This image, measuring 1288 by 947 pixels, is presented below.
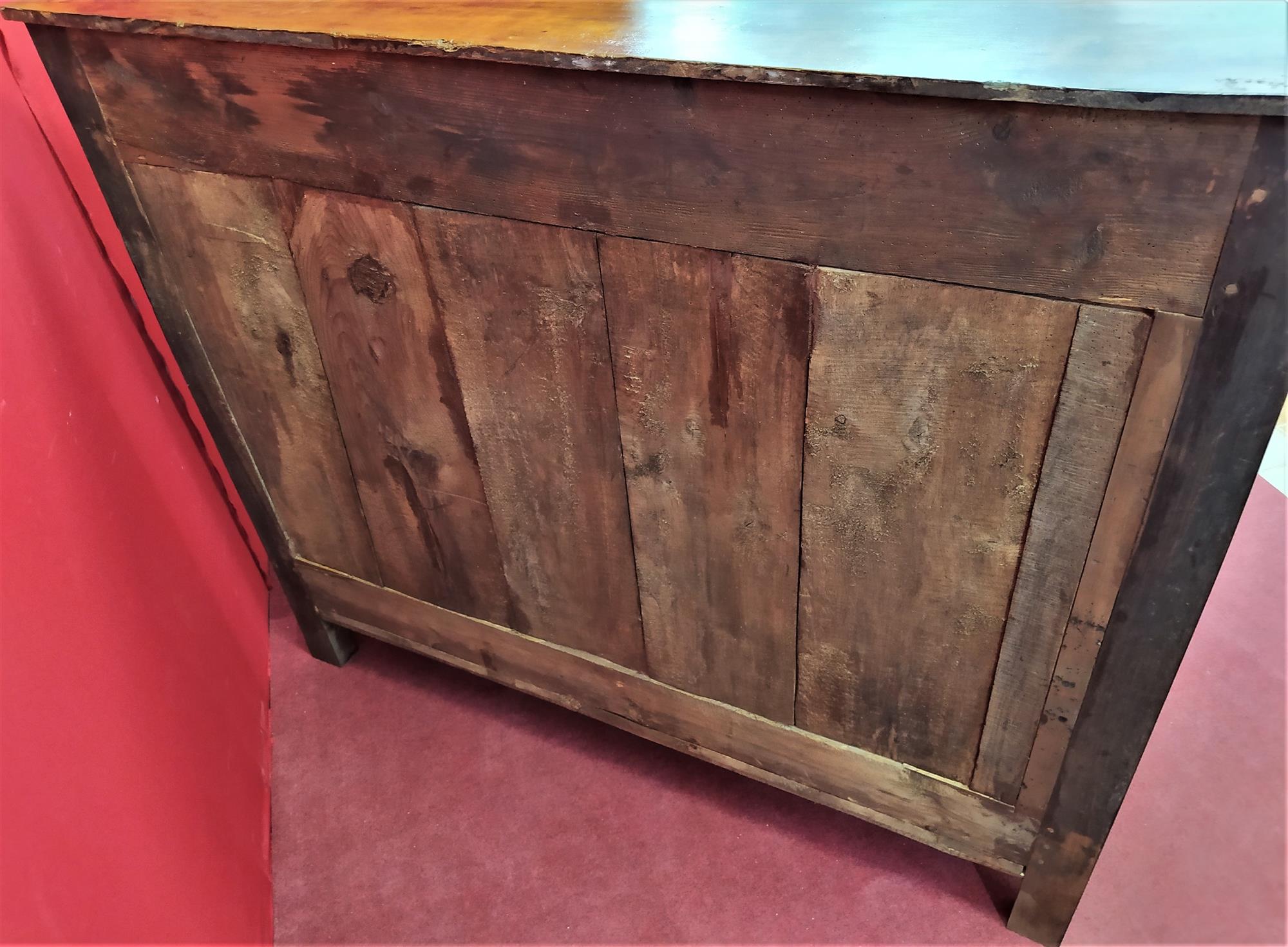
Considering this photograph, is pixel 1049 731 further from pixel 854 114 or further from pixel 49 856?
pixel 49 856

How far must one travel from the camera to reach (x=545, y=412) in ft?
3.23

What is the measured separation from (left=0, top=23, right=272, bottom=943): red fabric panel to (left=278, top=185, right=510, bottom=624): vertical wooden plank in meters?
0.27

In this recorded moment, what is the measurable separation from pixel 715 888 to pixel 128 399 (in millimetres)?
990

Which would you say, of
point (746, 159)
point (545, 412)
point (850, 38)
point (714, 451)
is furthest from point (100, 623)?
point (850, 38)

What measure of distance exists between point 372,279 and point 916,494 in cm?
59

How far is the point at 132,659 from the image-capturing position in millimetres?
1052

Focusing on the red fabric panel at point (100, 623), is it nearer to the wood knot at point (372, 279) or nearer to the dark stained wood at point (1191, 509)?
the wood knot at point (372, 279)

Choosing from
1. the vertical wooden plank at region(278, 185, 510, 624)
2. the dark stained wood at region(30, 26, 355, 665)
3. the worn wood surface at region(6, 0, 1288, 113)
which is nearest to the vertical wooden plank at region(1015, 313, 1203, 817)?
the worn wood surface at region(6, 0, 1288, 113)

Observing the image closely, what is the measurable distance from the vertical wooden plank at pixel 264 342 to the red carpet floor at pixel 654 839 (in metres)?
0.30

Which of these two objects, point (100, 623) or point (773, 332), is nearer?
point (773, 332)

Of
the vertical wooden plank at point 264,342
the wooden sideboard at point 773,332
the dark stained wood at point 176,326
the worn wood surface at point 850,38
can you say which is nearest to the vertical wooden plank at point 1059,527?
the wooden sideboard at point 773,332

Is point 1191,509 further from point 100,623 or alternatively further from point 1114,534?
point 100,623

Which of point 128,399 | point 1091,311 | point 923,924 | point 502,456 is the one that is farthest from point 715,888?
point 128,399

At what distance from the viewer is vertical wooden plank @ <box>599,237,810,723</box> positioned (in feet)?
2.64
